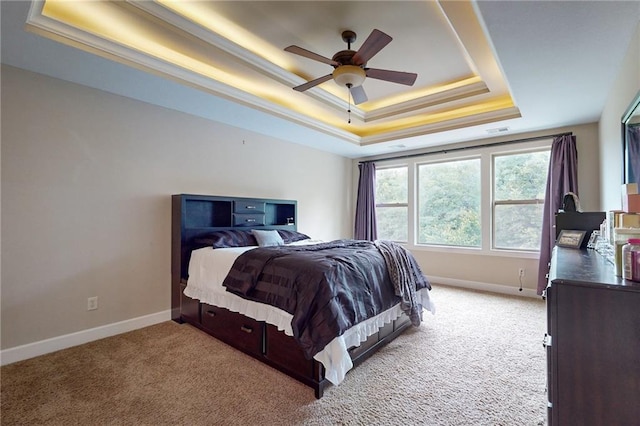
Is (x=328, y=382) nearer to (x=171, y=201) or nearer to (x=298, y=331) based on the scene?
(x=298, y=331)

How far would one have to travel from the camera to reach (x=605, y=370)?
109 centimetres

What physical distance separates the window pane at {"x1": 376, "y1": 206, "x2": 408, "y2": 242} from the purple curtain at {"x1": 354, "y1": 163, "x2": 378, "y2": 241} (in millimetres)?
200

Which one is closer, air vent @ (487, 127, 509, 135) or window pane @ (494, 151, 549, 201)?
air vent @ (487, 127, 509, 135)

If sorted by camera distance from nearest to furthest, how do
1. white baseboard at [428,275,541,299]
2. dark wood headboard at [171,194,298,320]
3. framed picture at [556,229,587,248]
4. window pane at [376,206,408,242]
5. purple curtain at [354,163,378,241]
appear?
framed picture at [556,229,587,248]
dark wood headboard at [171,194,298,320]
white baseboard at [428,275,541,299]
window pane at [376,206,408,242]
purple curtain at [354,163,378,241]

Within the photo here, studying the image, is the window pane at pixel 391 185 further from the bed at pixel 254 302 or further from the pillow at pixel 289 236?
the bed at pixel 254 302

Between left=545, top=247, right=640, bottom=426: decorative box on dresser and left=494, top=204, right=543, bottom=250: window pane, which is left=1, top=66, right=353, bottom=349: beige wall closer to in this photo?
left=545, top=247, right=640, bottom=426: decorative box on dresser

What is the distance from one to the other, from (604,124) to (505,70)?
5.75 feet

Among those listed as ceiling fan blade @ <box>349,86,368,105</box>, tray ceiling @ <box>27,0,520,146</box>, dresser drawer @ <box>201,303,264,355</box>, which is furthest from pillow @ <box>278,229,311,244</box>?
ceiling fan blade @ <box>349,86,368,105</box>

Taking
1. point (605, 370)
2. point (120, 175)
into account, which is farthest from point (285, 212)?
point (605, 370)

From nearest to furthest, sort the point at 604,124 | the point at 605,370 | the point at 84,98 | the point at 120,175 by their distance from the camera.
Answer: the point at 605,370
the point at 84,98
the point at 120,175
the point at 604,124

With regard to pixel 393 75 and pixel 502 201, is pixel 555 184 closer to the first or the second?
pixel 502 201

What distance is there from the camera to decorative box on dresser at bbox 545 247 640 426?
3.50ft

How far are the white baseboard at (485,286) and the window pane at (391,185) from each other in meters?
1.55

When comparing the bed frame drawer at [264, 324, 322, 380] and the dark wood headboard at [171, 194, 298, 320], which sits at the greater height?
the dark wood headboard at [171, 194, 298, 320]
